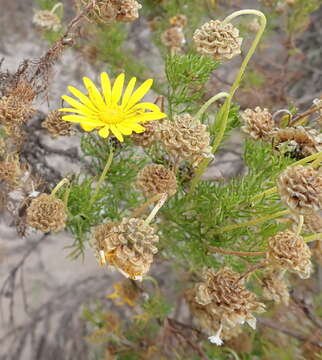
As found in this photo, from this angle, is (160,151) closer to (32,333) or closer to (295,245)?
(295,245)

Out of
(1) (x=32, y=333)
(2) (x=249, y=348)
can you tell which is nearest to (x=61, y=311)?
(1) (x=32, y=333)

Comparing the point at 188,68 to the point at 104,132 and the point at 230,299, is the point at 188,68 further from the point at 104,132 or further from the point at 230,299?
the point at 230,299

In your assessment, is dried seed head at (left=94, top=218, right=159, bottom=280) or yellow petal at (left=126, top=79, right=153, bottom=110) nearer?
dried seed head at (left=94, top=218, right=159, bottom=280)

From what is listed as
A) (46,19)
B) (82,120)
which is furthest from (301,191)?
(46,19)

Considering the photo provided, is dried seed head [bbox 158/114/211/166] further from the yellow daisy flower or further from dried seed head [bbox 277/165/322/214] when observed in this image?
dried seed head [bbox 277/165/322/214]

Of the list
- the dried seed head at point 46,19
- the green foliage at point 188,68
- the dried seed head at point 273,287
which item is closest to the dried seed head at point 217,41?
the green foliage at point 188,68

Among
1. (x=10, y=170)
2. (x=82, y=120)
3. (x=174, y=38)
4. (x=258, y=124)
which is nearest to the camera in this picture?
(x=82, y=120)

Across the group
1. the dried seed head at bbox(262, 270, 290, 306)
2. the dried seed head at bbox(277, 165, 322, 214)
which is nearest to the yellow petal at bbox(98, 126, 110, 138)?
the dried seed head at bbox(277, 165, 322, 214)
